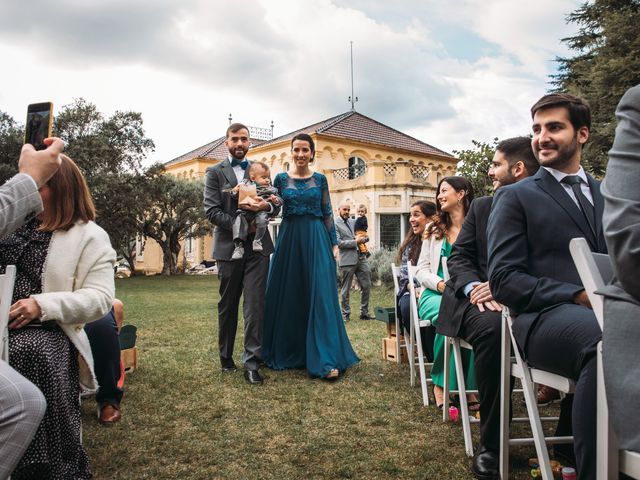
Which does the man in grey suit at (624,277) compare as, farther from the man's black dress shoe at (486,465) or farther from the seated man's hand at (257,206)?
the seated man's hand at (257,206)

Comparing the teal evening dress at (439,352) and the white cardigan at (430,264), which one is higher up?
the white cardigan at (430,264)

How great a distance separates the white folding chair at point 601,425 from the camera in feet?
5.55

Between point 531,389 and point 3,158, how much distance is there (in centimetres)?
2928

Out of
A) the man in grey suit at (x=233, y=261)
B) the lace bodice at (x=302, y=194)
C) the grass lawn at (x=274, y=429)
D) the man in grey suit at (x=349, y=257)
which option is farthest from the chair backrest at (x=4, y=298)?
the man in grey suit at (x=349, y=257)

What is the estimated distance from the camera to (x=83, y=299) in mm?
2793

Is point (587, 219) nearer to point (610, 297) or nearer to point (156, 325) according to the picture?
point (610, 297)

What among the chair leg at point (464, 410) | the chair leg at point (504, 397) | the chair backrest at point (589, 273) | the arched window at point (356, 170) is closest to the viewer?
the chair backrest at point (589, 273)

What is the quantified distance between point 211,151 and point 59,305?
4512 centimetres

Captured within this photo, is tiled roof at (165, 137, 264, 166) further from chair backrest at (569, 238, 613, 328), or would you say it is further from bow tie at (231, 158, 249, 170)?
chair backrest at (569, 238, 613, 328)

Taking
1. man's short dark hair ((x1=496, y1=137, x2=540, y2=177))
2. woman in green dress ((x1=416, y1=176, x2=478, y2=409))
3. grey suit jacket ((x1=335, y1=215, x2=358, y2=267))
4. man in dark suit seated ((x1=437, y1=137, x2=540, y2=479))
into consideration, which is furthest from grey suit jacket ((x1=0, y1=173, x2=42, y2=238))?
grey suit jacket ((x1=335, y1=215, x2=358, y2=267))

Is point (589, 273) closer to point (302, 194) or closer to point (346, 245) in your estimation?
point (302, 194)

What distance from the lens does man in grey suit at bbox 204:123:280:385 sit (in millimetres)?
5484

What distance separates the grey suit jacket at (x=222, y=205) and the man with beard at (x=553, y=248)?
10.4 ft

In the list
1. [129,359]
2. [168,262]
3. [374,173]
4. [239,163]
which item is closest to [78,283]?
[129,359]
